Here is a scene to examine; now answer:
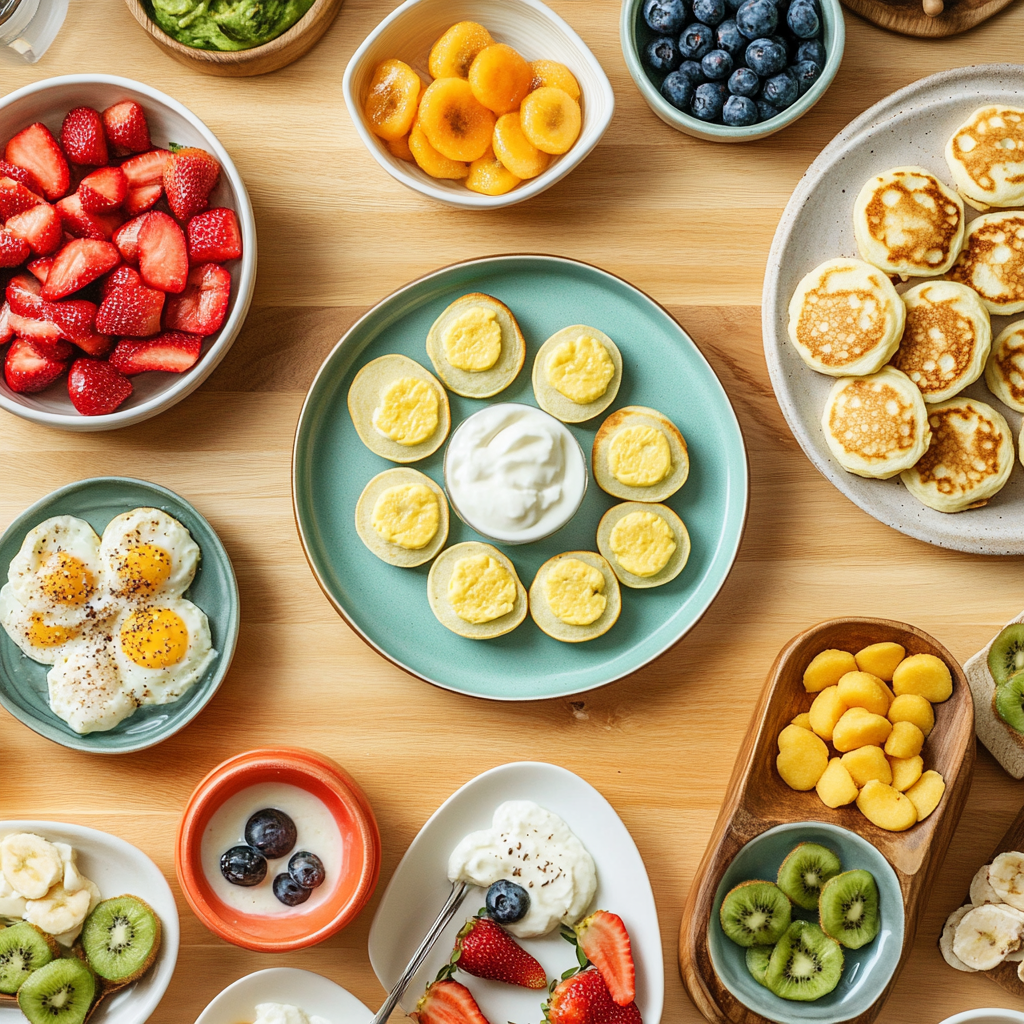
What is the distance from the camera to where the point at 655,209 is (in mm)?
1920

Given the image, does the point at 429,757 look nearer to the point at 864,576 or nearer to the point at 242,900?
Result: the point at 242,900

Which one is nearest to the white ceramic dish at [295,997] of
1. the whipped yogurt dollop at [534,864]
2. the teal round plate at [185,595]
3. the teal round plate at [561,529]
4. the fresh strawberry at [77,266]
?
the whipped yogurt dollop at [534,864]

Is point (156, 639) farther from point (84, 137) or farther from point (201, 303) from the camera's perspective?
point (84, 137)

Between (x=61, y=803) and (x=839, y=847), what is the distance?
1.75 meters

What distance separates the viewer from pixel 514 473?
1741 millimetres

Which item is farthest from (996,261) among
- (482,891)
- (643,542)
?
(482,891)

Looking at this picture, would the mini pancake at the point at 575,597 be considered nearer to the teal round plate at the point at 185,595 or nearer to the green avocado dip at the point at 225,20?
the teal round plate at the point at 185,595

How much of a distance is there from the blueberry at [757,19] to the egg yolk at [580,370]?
71 centimetres

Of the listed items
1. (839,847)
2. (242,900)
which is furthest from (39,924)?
(839,847)

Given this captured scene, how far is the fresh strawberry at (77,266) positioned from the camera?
5.74ft

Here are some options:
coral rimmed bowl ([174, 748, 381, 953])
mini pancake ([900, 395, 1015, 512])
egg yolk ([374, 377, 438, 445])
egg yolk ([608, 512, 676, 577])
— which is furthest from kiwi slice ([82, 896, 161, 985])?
mini pancake ([900, 395, 1015, 512])

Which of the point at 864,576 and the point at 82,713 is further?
the point at 864,576

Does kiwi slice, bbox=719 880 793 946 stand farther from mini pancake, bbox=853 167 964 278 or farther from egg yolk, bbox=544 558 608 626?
mini pancake, bbox=853 167 964 278

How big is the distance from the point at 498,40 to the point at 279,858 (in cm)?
189
